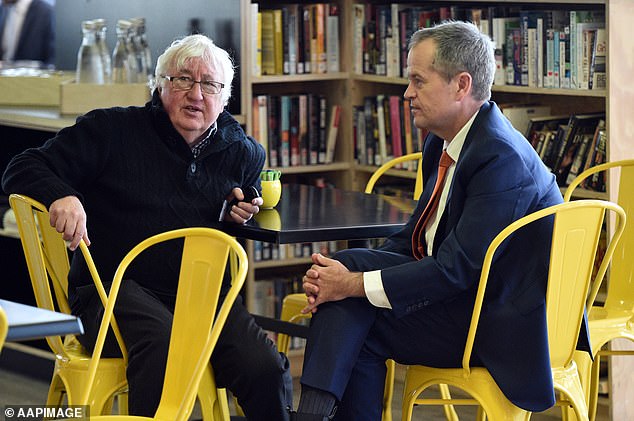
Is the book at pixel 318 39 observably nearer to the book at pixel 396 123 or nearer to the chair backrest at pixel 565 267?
the book at pixel 396 123

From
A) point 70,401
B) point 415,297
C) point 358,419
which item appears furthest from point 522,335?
point 70,401

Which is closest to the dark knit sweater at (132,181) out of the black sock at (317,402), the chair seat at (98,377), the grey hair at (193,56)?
the grey hair at (193,56)

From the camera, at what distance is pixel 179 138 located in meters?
3.00

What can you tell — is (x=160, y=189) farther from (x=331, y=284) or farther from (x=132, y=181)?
(x=331, y=284)

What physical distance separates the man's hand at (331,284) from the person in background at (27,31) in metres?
2.75

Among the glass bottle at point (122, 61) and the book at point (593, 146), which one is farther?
the glass bottle at point (122, 61)

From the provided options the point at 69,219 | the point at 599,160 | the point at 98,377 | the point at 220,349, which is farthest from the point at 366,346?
the point at 599,160

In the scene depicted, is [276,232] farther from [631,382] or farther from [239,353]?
[631,382]

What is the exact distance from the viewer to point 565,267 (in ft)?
8.11

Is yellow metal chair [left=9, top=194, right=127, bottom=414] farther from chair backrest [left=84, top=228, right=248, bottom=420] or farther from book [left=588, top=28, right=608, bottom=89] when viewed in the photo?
book [left=588, top=28, right=608, bottom=89]

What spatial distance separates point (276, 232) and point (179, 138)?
399 mm

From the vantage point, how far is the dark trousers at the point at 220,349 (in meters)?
2.65

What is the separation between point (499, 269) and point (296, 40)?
2.07m

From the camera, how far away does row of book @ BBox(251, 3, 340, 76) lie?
14.2 feet
